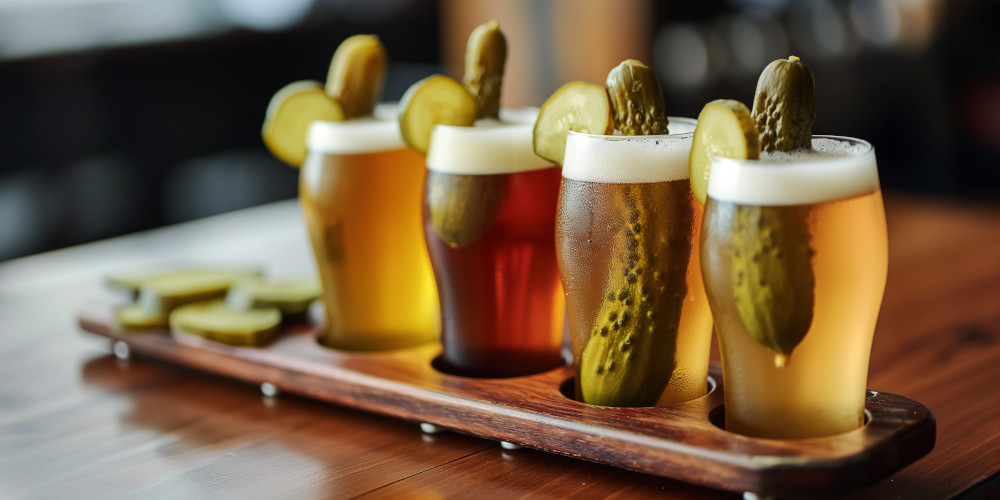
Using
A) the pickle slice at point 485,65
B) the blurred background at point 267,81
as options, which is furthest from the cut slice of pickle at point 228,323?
the blurred background at point 267,81

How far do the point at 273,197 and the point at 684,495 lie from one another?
3646mm

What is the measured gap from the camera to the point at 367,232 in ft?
3.67

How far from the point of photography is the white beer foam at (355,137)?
1.11 metres

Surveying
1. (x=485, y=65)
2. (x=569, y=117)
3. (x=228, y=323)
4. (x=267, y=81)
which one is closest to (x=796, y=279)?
(x=569, y=117)

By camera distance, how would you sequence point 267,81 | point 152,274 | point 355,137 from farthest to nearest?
point 267,81 < point 152,274 < point 355,137

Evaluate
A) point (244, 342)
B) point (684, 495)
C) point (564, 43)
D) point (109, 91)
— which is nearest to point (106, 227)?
point (109, 91)

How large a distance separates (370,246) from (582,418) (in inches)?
13.8

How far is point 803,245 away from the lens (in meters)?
0.76

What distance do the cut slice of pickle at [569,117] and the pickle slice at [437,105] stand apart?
0.11 m

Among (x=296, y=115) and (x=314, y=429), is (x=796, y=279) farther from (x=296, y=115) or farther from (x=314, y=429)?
(x=296, y=115)

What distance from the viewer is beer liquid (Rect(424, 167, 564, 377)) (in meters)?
1.00

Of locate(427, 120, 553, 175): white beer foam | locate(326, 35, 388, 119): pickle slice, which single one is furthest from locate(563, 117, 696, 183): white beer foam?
locate(326, 35, 388, 119): pickle slice

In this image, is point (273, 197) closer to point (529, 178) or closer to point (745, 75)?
point (745, 75)

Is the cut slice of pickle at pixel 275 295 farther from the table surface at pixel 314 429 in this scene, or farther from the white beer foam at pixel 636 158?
the white beer foam at pixel 636 158
